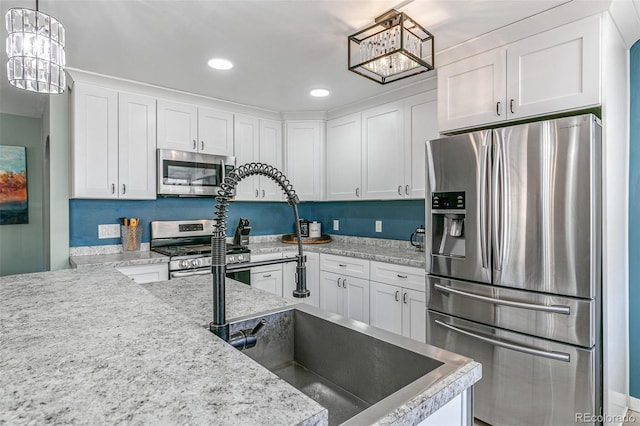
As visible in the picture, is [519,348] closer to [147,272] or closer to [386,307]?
[386,307]

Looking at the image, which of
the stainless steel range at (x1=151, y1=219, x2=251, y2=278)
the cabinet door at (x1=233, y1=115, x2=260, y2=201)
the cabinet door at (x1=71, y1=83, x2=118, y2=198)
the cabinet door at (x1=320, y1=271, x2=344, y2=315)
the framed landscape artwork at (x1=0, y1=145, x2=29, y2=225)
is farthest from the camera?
the framed landscape artwork at (x1=0, y1=145, x2=29, y2=225)

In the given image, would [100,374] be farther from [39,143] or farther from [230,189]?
[39,143]

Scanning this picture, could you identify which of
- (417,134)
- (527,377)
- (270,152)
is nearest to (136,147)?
(270,152)

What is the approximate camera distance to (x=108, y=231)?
316 centimetres

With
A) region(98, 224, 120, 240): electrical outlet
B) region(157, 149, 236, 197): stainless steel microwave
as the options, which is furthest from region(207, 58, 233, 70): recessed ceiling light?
region(98, 224, 120, 240): electrical outlet

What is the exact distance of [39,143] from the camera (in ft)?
13.1

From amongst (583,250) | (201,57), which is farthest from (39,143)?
(583,250)

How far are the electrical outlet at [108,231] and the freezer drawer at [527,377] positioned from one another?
2.94 m

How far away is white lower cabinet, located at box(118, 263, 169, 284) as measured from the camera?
273 centimetres

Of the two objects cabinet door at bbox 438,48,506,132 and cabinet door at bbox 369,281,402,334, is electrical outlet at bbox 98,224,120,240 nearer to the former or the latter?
cabinet door at bbox 369,281,402,334

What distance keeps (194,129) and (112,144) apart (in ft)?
2.41

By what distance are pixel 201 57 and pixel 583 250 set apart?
2.64 metres

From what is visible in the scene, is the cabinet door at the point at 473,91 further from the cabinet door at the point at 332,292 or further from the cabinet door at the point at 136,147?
the cabinet door at the point at 136,147

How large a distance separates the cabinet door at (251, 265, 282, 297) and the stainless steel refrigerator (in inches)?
69.0
